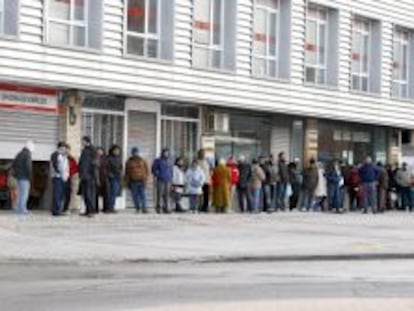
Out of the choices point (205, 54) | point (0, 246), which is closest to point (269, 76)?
point (205, 54)

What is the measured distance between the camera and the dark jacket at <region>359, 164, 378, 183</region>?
3450cm

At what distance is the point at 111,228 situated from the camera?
23688 mm

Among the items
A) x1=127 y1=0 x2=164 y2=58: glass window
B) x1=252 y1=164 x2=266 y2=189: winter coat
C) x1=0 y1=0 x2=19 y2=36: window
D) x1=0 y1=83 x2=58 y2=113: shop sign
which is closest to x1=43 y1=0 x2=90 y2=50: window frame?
x1=0 y1=0 x2=19 y2=36: window

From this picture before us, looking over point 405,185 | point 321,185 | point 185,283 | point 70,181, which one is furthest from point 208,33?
point 185,283

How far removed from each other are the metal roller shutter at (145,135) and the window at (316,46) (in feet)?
24.7

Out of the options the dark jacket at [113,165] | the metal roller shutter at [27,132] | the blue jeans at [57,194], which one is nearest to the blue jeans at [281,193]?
the dark jacket at [113,165]

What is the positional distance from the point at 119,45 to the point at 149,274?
13287 mm

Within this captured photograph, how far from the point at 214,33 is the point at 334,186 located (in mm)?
6342

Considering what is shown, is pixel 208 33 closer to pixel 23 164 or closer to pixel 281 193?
pixel 281 193

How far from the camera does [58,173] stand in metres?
25.0

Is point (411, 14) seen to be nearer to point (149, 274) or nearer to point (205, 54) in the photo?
point (205, 54)

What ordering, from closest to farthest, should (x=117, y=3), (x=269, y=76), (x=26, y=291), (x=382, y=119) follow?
(x=26, y=291), (x=117, y=3), (x=269, y=76), (x=382, y=119)

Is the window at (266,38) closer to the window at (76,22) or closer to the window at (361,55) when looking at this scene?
the window at (361,55)

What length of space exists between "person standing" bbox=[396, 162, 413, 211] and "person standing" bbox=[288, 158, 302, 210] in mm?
5117
